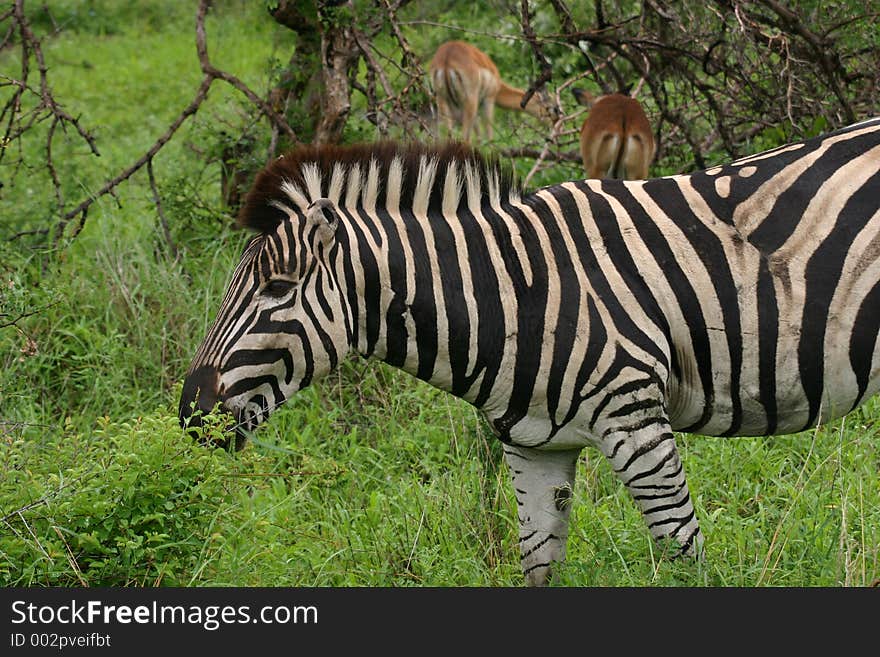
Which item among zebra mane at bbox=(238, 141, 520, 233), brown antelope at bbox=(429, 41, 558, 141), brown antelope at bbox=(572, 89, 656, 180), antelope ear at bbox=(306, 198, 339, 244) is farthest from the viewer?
brown antelope at bbox=(429, 41, 558, 141)

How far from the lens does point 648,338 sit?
3914mm

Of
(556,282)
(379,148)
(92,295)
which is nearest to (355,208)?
(379,148)

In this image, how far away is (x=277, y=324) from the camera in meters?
3.92

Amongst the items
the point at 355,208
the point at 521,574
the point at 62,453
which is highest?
the point at 355,208

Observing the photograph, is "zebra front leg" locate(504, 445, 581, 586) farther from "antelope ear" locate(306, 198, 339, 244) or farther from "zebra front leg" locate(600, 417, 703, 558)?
"antelope ear" locate(306, 198, 339, 244)

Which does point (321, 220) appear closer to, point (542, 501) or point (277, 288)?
point (277, 288)

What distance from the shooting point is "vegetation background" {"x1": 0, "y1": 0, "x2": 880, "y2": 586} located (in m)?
4.12

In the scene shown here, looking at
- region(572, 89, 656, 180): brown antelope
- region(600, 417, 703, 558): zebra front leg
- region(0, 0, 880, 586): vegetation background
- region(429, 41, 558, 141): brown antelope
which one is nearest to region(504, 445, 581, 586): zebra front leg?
region(0, 0, 880, 586): vegetation background

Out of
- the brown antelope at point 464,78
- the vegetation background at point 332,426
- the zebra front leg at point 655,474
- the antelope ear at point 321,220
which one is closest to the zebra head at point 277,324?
the antelope ear at point 321,220

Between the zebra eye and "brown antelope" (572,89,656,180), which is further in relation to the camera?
"brown antelope" (572,89,656,180)

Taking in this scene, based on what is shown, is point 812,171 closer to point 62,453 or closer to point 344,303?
point 344,303

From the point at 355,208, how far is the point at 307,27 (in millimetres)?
3861

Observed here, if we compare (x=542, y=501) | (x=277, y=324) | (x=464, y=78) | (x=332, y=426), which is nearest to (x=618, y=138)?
(x=332, y=426)

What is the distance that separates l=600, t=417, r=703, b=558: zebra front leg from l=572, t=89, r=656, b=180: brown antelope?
5263mm
